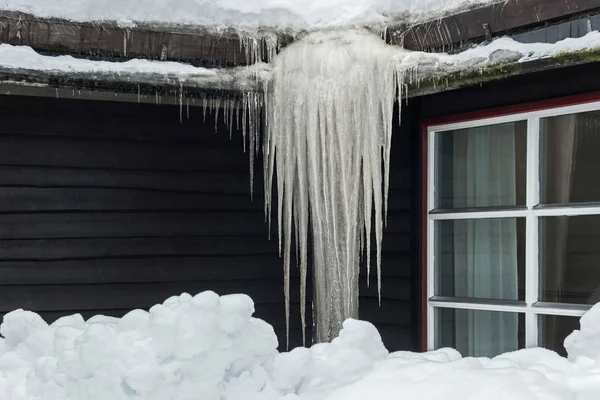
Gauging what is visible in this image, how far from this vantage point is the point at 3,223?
387 centimetres

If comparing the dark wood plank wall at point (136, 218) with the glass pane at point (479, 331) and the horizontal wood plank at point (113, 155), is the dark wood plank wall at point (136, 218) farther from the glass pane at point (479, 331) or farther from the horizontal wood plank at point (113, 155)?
the glass pane at point (479, 331)

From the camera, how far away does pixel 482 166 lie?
380 centimetres

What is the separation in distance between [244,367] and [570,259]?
168cm

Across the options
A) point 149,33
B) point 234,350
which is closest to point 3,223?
point 149,33

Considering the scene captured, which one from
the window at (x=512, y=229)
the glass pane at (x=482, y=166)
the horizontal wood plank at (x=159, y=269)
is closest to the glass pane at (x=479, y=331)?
the window at (x=512, y=229)

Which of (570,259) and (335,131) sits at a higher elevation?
(335,131)

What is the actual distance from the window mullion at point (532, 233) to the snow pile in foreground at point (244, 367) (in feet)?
2.70

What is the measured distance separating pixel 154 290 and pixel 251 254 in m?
0.59

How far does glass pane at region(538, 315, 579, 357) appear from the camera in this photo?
337cm

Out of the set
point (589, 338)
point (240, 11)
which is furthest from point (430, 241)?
point (240, 11)

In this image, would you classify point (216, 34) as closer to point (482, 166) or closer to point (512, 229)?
point (482, 166)

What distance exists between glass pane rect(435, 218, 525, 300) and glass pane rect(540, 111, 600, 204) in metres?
0.25

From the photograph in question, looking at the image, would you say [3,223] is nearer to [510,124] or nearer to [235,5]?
[235,5]

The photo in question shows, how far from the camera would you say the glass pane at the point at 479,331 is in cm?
363
